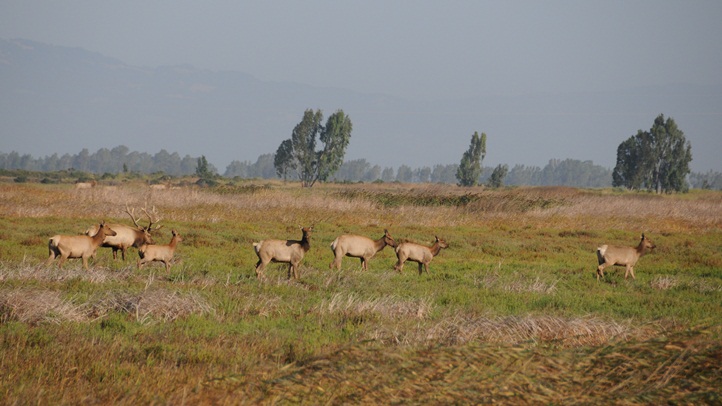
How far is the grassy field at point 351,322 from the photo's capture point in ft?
18.9

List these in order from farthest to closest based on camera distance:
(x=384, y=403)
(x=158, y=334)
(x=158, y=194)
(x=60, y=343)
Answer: (x=158, y=194), (x=158, y=334), (x=60, y=343), (x=384, y=403)

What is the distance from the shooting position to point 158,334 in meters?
9.90

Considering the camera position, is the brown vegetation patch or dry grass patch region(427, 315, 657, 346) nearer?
Answer: the brown vegetation patch

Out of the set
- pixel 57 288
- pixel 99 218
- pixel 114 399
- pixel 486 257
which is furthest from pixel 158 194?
pixel 114 399

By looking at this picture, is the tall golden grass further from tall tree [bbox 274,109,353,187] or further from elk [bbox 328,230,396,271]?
tall tree [bbox 274,109,353,187]

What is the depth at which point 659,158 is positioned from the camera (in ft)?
317

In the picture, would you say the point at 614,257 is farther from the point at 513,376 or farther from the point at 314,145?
the point at 314,145

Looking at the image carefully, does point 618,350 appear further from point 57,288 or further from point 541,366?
point 57,288

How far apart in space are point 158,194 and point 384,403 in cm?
3317

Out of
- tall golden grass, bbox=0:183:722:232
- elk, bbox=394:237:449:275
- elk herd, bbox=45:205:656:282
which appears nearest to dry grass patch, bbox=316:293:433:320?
elk herd, bbox=45:205:656:282

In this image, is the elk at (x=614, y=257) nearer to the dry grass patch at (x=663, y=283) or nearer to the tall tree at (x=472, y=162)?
the dry grass patch at (x=663, y=283)

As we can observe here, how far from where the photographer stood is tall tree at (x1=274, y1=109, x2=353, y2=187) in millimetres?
96875

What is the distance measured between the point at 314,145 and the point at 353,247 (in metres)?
80.4

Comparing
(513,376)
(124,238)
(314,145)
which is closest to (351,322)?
(513,376)
